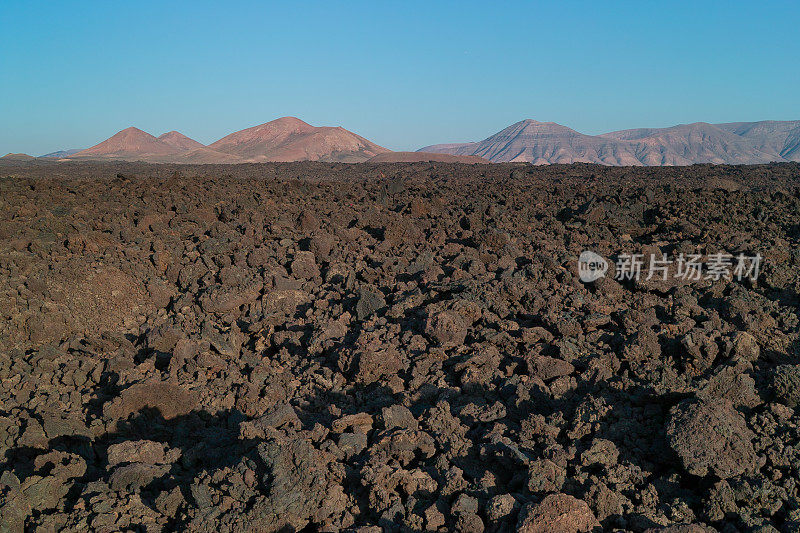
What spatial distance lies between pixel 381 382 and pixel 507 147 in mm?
114556

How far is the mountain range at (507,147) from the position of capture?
202 ft

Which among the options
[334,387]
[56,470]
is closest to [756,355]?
[334,387]

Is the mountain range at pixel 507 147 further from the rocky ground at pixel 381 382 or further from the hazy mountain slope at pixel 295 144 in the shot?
the rocky ground at pixel 381 382

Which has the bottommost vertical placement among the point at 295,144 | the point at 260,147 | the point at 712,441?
the point at 712,441

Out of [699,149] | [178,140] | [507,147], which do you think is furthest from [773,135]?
[178,140]

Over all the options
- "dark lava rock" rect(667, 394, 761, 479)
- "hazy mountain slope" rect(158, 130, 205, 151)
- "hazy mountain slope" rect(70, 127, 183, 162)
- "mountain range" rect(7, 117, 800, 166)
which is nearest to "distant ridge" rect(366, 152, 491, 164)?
"mountain range" rect(7, 117, 800, 166)

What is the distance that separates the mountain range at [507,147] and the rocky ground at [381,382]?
40.1m

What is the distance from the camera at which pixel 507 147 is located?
11406 cm

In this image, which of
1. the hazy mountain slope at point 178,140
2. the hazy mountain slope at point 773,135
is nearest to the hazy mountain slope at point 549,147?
the hazy mountain slope at point 773,135

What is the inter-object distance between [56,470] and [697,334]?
14.1 feet

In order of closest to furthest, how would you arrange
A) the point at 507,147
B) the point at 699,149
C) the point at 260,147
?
the point at 260,147
the point at 699,149
the point at 507,147

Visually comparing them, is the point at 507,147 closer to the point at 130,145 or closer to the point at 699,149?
the point at 699,149

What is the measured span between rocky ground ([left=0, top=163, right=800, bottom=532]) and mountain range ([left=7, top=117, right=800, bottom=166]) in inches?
1577

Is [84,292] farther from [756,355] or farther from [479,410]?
[756,355]
